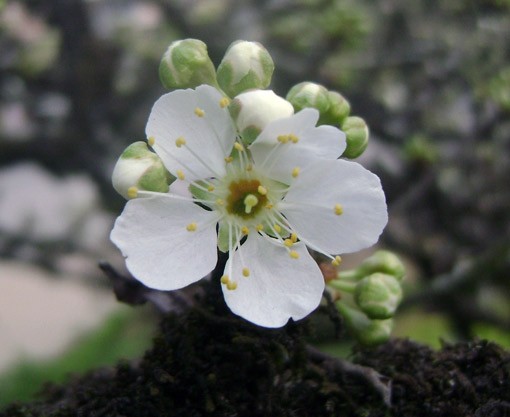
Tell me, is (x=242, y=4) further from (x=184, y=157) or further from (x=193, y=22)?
(x=184, y=157)

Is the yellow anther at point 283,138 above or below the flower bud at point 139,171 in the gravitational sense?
above

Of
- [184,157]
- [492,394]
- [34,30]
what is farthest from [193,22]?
[492,394]

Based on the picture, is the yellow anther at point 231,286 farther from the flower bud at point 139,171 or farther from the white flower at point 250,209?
the flower bud at point 139,171

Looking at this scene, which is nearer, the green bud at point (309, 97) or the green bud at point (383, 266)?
the green bud at point (309, 97)

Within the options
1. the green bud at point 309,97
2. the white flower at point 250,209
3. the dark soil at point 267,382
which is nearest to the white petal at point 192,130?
the white flower at point 250,209

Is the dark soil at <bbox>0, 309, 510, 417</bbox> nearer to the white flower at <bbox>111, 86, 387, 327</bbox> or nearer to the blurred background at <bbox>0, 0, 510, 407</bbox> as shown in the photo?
the white flower at <bbox>111, 86, 387, 327</bbox>

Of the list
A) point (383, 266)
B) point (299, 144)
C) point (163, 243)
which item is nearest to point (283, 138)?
point (299, 144)

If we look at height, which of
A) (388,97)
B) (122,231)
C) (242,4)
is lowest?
(388,97)
